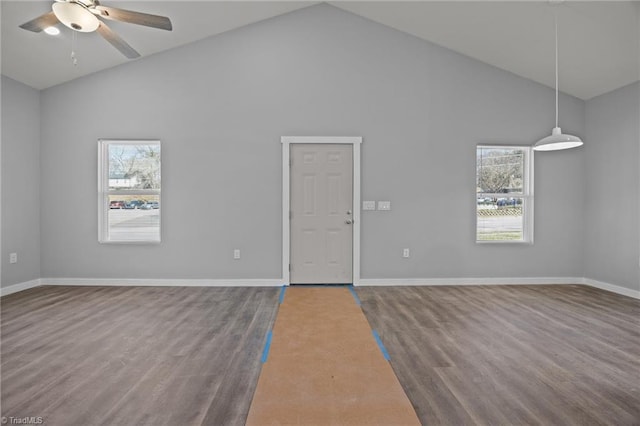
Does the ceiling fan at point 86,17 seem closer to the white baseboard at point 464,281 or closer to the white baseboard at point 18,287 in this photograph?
the white baseboard at point 18,287

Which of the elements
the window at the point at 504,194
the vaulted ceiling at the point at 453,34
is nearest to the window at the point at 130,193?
the vaulted ceiling at the point at 453,34

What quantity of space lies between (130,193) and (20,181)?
138cm

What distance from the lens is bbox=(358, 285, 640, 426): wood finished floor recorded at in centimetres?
184

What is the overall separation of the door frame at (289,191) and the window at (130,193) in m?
1.93

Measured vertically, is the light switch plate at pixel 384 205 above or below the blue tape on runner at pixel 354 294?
above

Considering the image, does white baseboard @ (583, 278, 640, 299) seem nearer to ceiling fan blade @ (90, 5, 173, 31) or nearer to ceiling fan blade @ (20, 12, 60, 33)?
ceiling fan blade @ (90, 5, 173, 31)

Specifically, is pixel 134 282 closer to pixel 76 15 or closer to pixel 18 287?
pixel 18 287

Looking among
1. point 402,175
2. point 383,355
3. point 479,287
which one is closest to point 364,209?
point 402,175

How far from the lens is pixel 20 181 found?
4.37 meters

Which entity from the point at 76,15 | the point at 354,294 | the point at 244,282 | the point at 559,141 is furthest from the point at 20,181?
the point at 559,141

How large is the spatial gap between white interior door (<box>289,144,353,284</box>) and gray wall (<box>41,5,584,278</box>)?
0.85 ft

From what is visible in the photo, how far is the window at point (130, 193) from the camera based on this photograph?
15.6ft

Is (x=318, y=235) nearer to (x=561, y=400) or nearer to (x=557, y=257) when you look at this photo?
(x=561, y=400)

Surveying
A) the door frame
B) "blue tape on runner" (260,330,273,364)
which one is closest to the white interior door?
the door frame
